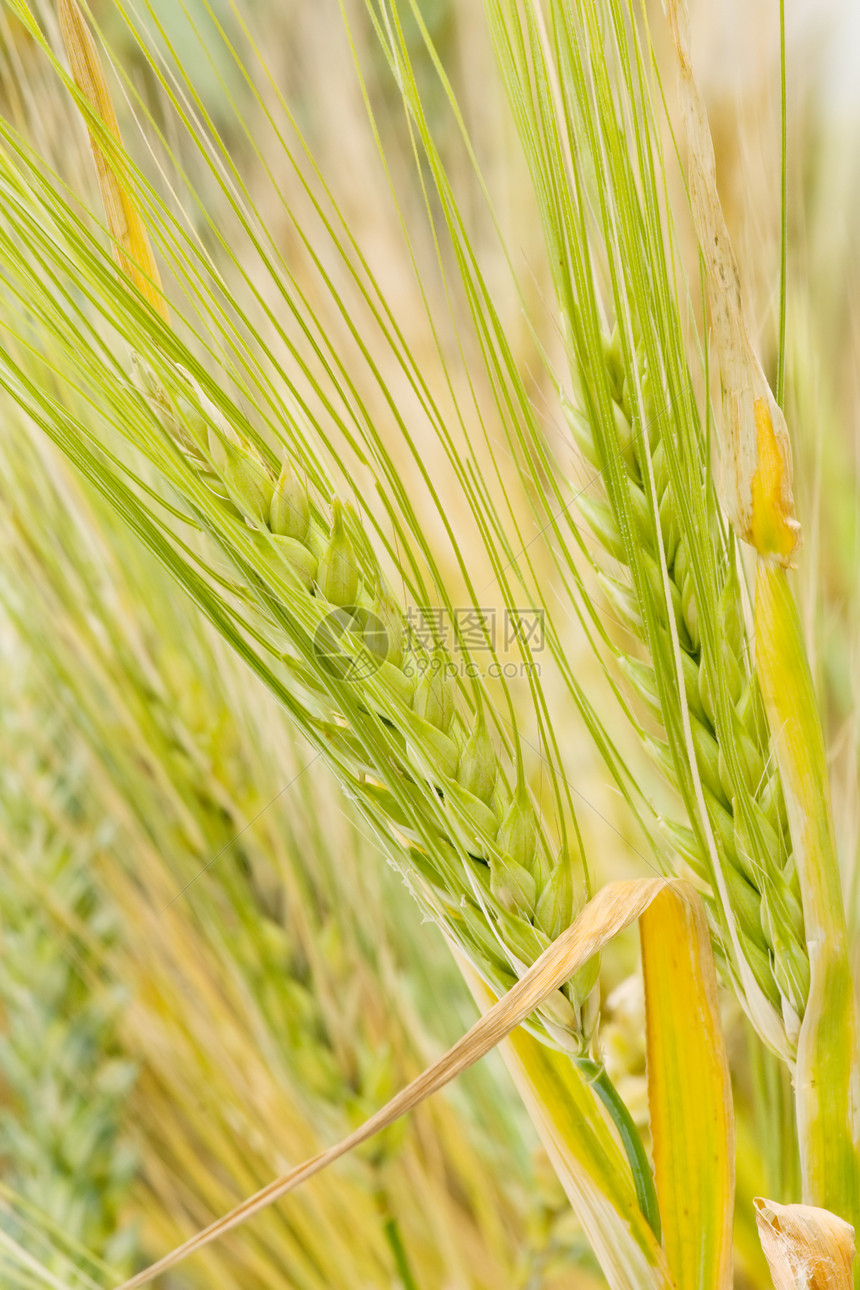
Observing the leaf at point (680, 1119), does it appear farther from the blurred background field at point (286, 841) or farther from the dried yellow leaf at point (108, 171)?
the dried yellow leaf at point (108, 171)

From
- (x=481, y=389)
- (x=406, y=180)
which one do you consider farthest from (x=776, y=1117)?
(x=406, y=180)

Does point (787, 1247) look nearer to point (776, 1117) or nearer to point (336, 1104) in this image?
point (776, 1117)

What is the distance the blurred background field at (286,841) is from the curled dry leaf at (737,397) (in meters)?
0.12

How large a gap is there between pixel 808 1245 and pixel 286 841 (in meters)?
0.26

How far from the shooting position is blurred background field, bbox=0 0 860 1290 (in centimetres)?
39

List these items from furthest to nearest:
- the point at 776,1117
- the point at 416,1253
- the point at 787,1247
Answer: the point at 416,1253 → the point at 776,1117 → the point at 787,1247

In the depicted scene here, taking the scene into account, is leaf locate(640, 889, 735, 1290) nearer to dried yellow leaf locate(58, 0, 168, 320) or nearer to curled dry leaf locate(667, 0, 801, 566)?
curled dry leaf locate(667, 0, 801, 566)

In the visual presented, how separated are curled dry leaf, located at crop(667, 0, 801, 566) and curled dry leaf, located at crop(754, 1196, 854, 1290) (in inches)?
6.8

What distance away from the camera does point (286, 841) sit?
41 cm

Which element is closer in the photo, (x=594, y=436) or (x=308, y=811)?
(x=594, y=436)

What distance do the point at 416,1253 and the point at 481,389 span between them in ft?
1.63

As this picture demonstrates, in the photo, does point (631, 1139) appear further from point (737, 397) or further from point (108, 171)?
point (108, 171)

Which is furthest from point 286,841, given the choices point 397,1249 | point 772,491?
point 772,491

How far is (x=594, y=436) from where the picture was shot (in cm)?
24
